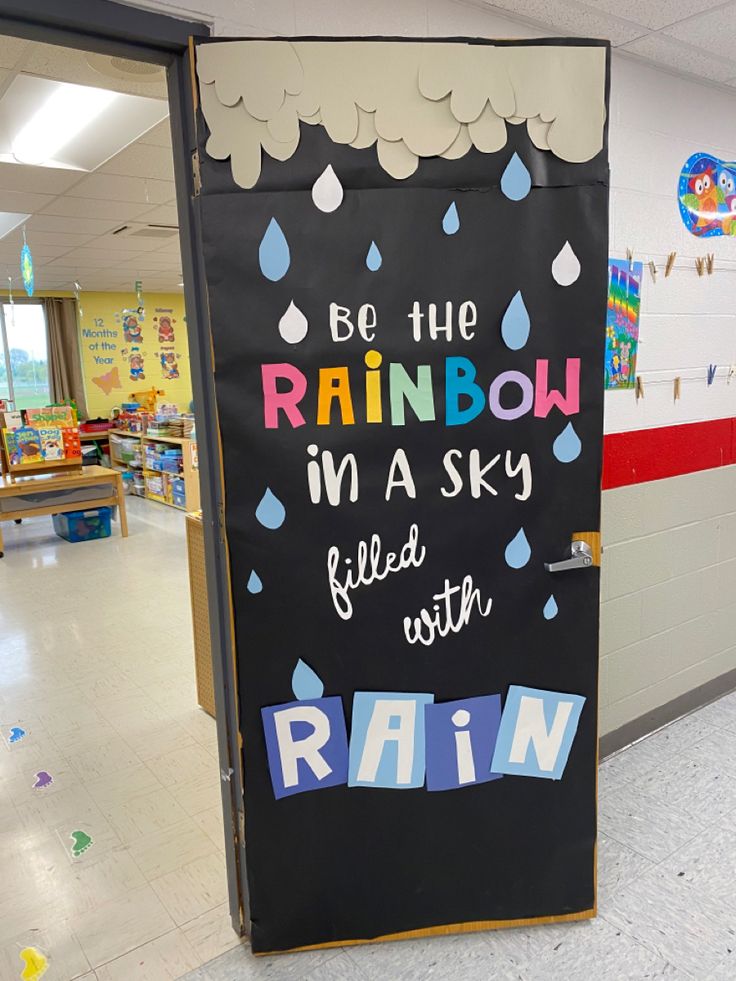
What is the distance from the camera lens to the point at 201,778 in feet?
9.00

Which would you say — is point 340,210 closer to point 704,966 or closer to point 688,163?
point 688,163

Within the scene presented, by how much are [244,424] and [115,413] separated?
29.6ft

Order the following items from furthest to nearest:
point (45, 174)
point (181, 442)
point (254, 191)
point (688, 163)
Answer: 1. point (181, 442)
2. point (45, 174)
3. point (688, 163)
4. point (254, 191)

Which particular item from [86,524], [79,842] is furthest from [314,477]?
[86,524]

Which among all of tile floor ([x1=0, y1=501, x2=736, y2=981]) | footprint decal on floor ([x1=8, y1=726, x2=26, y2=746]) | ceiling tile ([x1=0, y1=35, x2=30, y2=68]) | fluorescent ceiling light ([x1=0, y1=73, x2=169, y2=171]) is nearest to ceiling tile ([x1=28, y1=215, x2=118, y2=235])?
fluorescent ceiling light ([x1=0, y1=73, x2=169, y2=171])

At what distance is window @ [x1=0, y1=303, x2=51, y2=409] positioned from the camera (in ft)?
31.2

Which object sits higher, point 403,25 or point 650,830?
point 403,25

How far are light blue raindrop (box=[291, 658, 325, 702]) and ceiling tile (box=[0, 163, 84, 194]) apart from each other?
3.60 meters

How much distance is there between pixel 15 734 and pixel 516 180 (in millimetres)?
3006

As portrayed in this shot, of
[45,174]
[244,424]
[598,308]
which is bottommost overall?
[244,424]

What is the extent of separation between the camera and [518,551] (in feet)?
5.96

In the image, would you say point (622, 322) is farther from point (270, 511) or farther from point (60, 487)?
point (60, 487)

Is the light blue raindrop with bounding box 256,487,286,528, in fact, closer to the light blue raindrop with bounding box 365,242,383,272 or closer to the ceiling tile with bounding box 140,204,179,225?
the light blue raindrop with bounding box 365,242,383,272

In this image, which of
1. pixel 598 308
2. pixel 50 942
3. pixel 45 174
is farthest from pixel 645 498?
pixel 45 174
